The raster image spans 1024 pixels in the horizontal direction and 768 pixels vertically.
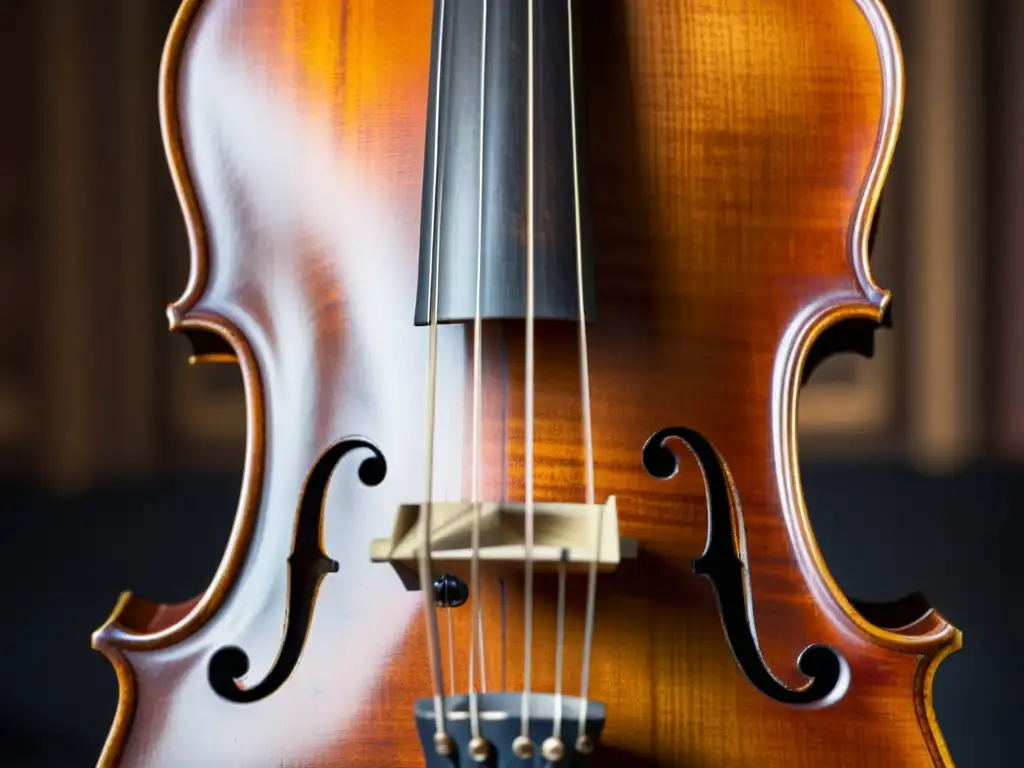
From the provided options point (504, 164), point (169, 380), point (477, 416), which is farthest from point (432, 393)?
point (169, 380)

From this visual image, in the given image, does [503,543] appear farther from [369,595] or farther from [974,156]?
[974,156]

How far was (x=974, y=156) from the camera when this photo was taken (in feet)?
4.01

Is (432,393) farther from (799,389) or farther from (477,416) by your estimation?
(799,389)

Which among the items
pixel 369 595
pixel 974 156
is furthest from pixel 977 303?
pixel 369 595

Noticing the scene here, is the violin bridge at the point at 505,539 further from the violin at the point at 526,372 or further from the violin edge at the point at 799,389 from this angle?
the violin edge at the point at 799,389

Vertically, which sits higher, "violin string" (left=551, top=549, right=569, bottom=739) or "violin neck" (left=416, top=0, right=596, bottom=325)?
"violin neck" (left=416, top=0, right=596, bottom=325)

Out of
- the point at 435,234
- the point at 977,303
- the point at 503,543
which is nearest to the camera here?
the point at 503,543

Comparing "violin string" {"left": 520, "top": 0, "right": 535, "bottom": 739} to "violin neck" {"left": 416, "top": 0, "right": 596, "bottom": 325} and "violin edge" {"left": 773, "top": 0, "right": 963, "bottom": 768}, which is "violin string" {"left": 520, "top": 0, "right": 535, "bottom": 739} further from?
"violin edge" {"left": 773, "top": 0, "right": 963, "bottom": 768}

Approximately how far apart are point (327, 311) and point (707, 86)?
26 centimetres

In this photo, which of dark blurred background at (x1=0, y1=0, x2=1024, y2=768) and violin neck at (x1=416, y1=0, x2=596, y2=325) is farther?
dark blurred background at (x1=0, y1=0, x2=1024, y2=768)

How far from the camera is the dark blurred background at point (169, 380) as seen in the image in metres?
1.20

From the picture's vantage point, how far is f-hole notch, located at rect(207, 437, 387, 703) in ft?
2.06

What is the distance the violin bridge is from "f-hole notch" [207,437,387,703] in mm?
92

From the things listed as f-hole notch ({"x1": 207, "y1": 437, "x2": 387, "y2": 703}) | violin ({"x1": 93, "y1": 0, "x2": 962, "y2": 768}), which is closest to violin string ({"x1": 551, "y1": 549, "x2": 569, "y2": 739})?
violin ({"x1": 93, "y1": 0, "x2": 962, "y2": 768})
